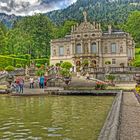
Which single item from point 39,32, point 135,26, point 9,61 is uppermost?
point 135,26

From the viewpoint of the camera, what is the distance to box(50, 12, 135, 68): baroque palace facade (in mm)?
72688

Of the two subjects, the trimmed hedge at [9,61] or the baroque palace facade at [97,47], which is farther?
the baroque palace facade at [97,47]

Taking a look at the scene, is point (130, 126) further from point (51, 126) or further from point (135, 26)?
point (135, 26)

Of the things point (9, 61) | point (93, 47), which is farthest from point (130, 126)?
point (9, 61)

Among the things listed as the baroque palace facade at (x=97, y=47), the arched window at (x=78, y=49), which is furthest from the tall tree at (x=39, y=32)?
the arched window at (x=78, y=49)

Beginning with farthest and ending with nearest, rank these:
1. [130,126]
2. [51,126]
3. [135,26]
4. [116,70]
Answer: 1. [135,26]
2. [116,70]
3. [51,126]
4. [130,126]

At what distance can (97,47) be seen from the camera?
242 feet

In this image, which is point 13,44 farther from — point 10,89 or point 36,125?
point 36,125

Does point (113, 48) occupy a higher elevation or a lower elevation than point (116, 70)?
higher

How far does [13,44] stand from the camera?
8506 centimetres

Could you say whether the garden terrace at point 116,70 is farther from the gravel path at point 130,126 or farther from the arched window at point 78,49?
→ the gravel path at point 130,126

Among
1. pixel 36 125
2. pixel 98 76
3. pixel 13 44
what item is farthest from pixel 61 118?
pixel 13 44

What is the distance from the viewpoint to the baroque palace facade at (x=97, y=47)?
72.7 m

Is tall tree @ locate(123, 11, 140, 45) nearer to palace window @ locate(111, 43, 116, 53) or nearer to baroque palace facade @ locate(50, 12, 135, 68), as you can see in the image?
baroque palace facade @ locate(50, 12, 135, 68)
